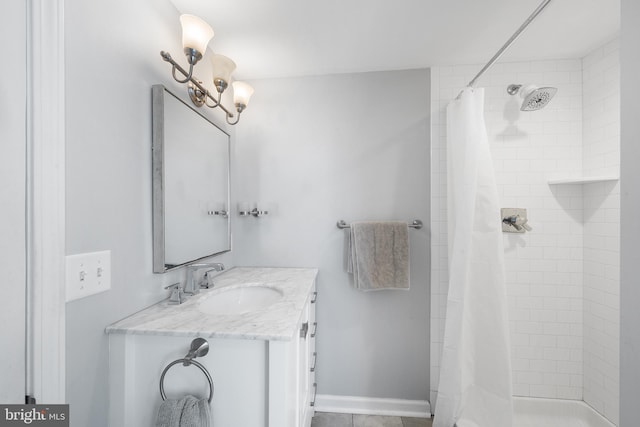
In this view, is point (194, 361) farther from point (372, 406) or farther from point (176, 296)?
point (372, 406)

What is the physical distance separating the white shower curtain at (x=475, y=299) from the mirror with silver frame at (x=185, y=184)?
141cm

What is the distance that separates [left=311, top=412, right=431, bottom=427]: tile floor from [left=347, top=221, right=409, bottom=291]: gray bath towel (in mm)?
842

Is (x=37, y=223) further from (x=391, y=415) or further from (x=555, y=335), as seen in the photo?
(x=555, y=335)

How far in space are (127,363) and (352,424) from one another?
142cm

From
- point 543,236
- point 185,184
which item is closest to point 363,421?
point 543,236

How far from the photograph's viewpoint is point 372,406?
174cm

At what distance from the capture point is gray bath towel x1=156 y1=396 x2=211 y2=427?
76 cm

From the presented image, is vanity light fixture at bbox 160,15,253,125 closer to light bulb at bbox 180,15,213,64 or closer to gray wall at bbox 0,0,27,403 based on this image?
light bulb at bbox 180,15,213,64

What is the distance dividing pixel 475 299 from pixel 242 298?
50.7 inches

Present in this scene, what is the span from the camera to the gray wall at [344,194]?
1771 mm

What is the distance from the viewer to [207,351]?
824 millimetres

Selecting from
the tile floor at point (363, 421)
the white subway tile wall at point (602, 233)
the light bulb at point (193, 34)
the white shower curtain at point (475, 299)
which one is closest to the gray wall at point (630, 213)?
the white shower curtain at point (475, 299)

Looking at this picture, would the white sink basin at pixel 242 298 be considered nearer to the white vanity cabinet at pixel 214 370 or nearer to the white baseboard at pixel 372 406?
the white vanity cabinet at pixel 214 370

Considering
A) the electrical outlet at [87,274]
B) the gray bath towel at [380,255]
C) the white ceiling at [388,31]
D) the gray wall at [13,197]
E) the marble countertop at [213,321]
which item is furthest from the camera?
the gray bath towel at [380,255]
